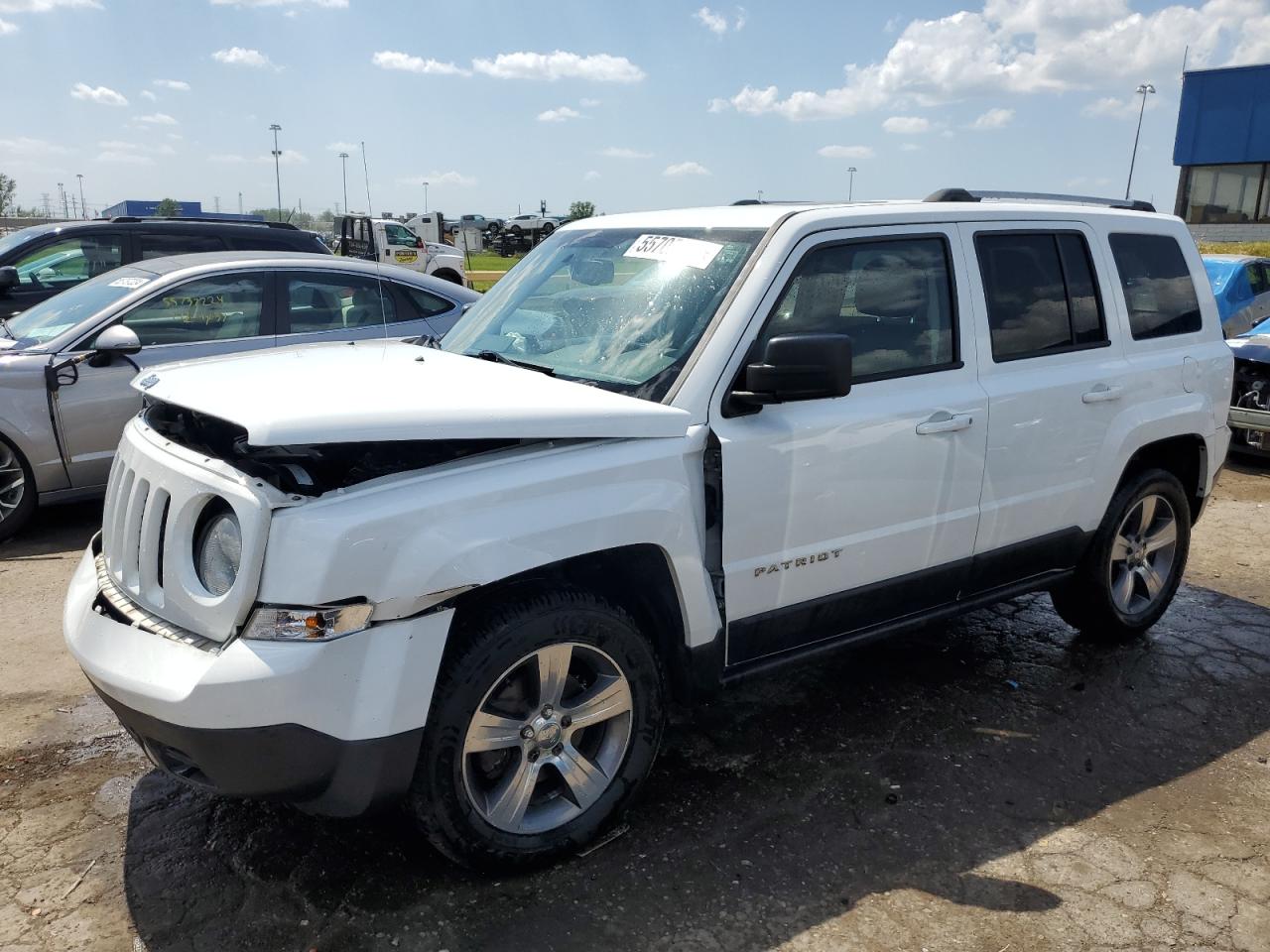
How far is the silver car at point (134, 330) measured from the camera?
6227 millimetres

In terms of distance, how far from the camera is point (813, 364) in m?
3.08

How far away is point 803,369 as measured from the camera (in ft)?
10.1

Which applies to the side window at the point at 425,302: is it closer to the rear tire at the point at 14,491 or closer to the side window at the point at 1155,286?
the rear tire at the point at 14,491

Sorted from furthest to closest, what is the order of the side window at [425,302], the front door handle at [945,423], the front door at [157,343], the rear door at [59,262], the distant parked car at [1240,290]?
1. the distant parked car at [1240,290]
2. the rear door at [59,262]
3. the side window at [425,302]
4. the front door at [157,343]
5. the front door handle at [945,423]

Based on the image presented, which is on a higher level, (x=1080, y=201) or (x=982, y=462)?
(x=1080, y=201)

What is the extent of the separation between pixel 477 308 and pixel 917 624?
216cm

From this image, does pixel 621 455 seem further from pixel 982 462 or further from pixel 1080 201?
pixel 1080 201

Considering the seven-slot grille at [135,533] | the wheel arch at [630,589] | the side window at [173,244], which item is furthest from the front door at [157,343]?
the wheel arch at [630,589]

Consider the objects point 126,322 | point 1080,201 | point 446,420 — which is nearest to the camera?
point 446,420

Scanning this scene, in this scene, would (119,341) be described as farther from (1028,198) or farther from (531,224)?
(531,224)

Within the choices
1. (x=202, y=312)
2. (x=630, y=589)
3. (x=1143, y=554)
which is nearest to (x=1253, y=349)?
(x=1143, y=554)

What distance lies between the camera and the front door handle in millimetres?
3676

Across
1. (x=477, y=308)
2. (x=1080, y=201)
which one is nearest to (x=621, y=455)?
(x=477, y=308)

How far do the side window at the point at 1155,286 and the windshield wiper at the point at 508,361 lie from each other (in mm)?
2608
